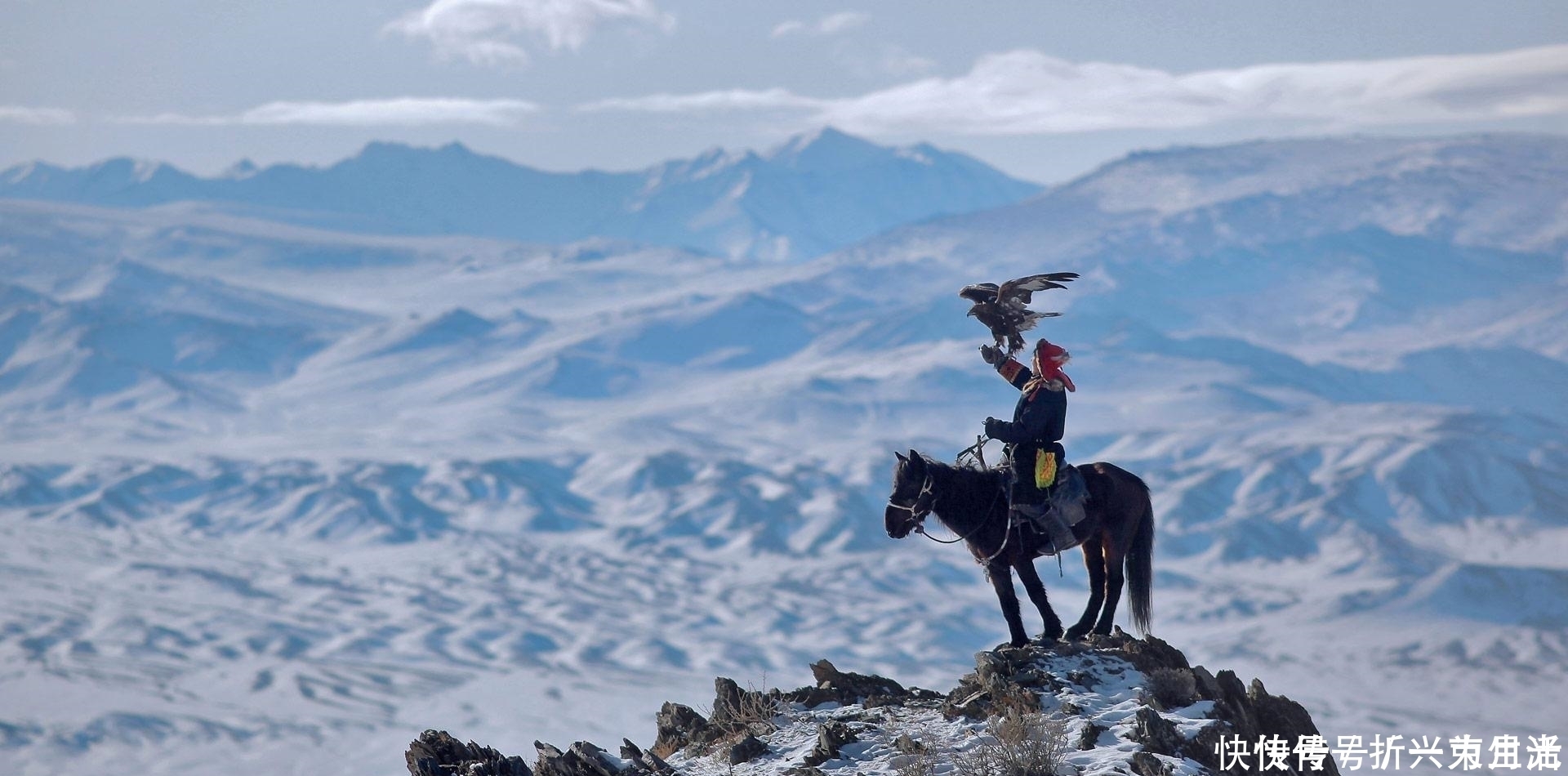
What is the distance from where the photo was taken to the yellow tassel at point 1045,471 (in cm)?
1644

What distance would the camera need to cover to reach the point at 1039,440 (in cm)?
→ 1673

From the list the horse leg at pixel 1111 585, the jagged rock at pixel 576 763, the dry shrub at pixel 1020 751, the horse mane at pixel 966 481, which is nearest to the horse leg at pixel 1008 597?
the horse mane at pixel 966 481

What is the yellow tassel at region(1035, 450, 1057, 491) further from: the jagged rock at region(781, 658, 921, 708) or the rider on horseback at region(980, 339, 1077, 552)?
the jagged rock at region(781, 658, 921, 708)

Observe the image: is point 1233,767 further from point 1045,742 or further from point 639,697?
point 639,697

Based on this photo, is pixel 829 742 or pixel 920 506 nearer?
pixel 829 742

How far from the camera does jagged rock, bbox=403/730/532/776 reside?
14.6 meters

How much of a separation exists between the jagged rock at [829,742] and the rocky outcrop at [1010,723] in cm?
1

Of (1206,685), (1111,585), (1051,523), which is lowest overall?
(1206,685)

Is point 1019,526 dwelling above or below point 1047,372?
below

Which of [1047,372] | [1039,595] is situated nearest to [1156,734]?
[1039,595]

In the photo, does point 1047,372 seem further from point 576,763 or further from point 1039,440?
point 576,763

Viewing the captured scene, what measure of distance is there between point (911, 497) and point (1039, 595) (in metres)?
1.78

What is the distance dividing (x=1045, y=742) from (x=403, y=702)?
171342 mm

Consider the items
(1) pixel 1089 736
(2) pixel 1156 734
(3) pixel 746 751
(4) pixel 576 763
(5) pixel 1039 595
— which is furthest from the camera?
(5) pixel 1039 595
